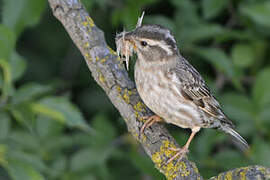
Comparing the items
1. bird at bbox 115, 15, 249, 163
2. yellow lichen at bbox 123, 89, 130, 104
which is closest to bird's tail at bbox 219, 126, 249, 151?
bird at bbox 115, 15, 249, 163

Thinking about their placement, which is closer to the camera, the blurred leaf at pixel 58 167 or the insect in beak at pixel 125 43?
the insect in beak at pixel 125 43

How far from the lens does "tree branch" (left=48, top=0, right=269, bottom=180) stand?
3.64 metres

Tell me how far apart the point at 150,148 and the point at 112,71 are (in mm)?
716

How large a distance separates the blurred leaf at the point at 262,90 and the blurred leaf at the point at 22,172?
2.43 m

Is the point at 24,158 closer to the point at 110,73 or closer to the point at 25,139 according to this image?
the point at 25,139

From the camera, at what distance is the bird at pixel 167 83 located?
162 inches

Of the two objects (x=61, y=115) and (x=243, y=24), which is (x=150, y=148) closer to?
(x=61, y=115)

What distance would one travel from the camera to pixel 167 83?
14.2 ft

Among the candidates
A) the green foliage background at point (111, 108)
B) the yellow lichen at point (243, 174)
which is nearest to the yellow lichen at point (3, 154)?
the green foliage background at point (111, 108)

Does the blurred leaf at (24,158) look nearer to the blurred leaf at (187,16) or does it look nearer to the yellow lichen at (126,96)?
the yellow lichen at (126,96)

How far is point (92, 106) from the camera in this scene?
6.24 m

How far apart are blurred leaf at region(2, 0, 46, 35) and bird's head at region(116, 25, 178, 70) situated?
896 mm

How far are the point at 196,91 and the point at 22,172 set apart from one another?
1.85 meters

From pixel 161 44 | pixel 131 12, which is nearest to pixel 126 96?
pixel 161 44
